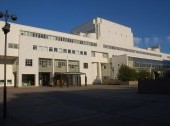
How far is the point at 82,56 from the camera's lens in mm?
69688

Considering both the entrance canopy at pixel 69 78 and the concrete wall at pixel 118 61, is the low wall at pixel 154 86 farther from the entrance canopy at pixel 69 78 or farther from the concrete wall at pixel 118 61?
the concrete wall at pixel 118 61

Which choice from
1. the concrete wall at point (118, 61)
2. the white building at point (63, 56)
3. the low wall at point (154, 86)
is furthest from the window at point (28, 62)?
the low wall at point (154, 86)

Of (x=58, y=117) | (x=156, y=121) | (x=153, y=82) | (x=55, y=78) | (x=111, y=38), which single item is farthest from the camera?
(x=111, y=38)

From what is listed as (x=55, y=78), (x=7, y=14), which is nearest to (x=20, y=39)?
(x=55, y=78)

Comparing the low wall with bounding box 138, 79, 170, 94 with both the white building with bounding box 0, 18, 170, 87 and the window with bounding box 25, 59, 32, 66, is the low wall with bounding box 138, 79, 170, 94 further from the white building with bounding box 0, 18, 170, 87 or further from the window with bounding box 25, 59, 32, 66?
the window with bounding box 25, 59, 32, 66

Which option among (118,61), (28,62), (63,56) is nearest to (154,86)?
(28,62)

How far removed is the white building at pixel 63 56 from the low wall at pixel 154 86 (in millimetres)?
30013

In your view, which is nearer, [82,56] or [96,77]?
[82,56]

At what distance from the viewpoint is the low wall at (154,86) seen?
27.4 metres

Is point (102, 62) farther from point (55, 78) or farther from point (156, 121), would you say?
point (156, 121)

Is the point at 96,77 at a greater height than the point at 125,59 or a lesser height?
lesser

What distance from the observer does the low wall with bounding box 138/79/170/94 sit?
2738cm

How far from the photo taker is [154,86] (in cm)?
2833

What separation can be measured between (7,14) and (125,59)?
66.1 meters
